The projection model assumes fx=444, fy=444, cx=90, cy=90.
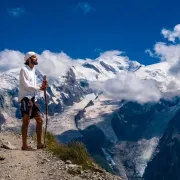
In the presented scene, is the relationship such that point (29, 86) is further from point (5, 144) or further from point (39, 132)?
point (5, 144)

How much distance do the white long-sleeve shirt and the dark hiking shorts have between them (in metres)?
0.17

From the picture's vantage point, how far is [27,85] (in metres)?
16.8

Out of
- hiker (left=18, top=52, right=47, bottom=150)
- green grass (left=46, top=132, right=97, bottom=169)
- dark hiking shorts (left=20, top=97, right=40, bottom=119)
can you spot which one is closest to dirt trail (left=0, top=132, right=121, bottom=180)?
green grass (left=46, top=132, right=97, bottom=169)

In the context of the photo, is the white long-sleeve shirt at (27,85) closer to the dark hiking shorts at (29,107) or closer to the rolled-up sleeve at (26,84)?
the rolled-up sleeve at (26,84)

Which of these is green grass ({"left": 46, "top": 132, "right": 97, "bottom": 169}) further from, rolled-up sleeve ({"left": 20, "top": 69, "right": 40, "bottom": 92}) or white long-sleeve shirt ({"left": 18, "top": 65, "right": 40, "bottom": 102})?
rolled-up sleeve ({"left": 20, "top": 69, "right": 40, "bottom": 92})

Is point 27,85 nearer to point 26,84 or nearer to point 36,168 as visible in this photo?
point 26,84

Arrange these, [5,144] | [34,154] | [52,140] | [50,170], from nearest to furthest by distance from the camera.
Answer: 1. [50,170]
2. [34,154]
3. [5,144]
4. [52,140]

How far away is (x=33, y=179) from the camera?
13.3 metres

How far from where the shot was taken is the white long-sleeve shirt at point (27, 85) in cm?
1681

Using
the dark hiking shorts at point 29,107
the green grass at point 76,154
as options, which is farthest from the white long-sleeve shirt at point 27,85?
the green grass at point 76,154

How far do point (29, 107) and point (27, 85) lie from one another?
2.83 ft

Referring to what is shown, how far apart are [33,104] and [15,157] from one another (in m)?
2.13

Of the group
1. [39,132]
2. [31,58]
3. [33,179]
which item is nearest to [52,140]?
[39,132]

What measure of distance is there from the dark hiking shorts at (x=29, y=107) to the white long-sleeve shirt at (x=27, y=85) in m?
0.17
